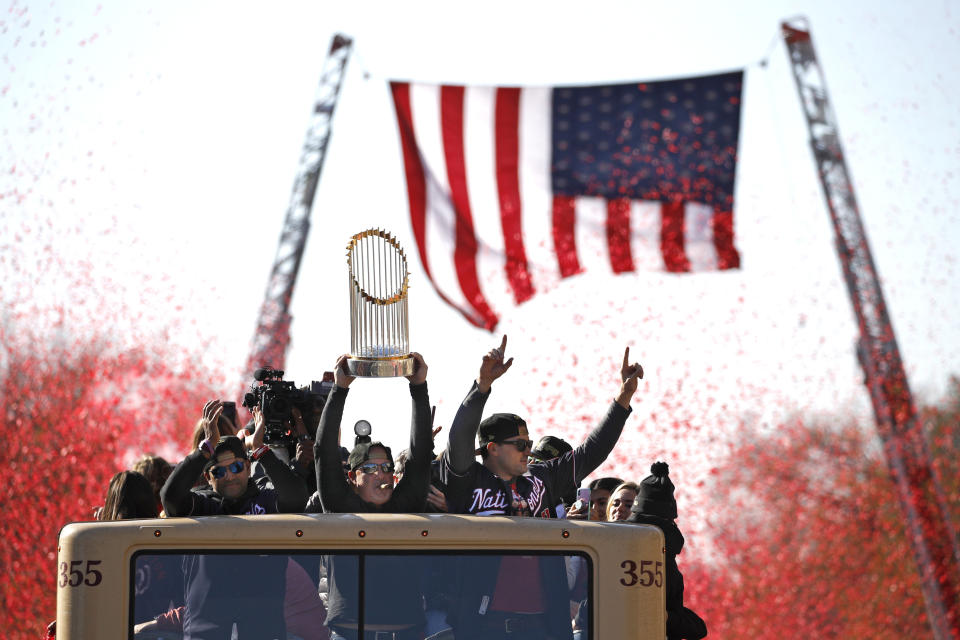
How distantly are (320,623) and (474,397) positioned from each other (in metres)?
1.59

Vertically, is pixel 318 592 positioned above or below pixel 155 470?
below

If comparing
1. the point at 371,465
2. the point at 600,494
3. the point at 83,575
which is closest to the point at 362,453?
the point at 371,465

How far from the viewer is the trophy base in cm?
502

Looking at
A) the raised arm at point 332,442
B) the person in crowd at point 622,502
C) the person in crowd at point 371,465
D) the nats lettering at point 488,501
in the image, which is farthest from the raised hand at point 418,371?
the person in crowd at point 622,502

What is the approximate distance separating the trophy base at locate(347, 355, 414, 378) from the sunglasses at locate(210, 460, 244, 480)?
845 mm

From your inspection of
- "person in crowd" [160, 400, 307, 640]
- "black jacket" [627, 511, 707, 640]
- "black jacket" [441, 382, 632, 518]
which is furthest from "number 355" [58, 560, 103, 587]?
"black jacket" [627, 511, 707, 640]

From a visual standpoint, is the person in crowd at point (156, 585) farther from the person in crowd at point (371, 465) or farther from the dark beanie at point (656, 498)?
the dark beanie at point (656, 498)

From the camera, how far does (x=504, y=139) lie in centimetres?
1792

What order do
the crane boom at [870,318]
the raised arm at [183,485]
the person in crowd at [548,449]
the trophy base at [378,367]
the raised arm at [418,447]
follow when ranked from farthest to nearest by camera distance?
the crane boom at [870,318]
the person in crowd at [548,449]
the raised arm at [183,485]
the raised arm at [418,447]
the trophy base at [378,367]

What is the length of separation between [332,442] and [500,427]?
964 millimetres

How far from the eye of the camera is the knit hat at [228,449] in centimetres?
557

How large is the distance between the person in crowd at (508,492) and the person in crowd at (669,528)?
56 centimetres

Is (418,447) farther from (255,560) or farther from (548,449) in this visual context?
(548,449)

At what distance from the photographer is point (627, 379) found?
657 cm
